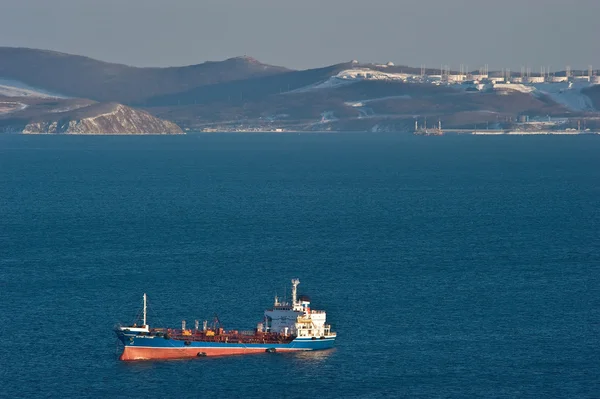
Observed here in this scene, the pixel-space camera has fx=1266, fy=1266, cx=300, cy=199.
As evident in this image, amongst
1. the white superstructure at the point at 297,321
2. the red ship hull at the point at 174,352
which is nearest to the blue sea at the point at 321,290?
the red ship hull at the point at 174,352

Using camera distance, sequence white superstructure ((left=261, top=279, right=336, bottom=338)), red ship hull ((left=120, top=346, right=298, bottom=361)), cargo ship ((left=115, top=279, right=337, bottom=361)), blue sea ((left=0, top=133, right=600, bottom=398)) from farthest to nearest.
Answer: white superstructure ((left=261, top=279, right=336, bottom=338)), cargo ship ((left=115, top=279, right=337, bottom=361)), red ship hull ((left=120, top=346, right=298, bottom=361)), blue sea ((left=0, top=133, right=600, bottom=398))

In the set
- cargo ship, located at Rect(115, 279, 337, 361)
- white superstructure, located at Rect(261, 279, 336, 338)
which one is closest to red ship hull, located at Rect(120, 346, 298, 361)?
cargo ship, located at Rect(115, 279, 337, 361)

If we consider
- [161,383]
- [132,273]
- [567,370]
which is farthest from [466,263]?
[161,383]

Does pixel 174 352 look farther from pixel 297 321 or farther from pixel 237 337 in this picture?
pixel 297 321

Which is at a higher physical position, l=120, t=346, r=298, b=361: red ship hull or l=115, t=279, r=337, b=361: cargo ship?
l=115, t=279, r=337, b=361: cargo ship

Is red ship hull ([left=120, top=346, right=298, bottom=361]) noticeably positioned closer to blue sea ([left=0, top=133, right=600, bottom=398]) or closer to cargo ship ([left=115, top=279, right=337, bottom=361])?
cargo ship ([left=115, top=279, right=337, bottom=361])

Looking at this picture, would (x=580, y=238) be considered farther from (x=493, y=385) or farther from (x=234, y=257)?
(x=493, y=385)

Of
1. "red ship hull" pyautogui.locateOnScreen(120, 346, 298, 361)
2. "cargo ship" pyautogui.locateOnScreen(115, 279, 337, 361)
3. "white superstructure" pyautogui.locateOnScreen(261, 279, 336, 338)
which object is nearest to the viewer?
"red ship hull" pyautogui.locateOnScreen(120, 346, 298, 361)

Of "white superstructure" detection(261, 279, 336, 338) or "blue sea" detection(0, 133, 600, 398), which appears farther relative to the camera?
"white superstructure" detection(261, 279, 336, 338)

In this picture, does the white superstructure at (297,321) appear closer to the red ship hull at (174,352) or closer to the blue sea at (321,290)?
the blue sea at (321,290)
